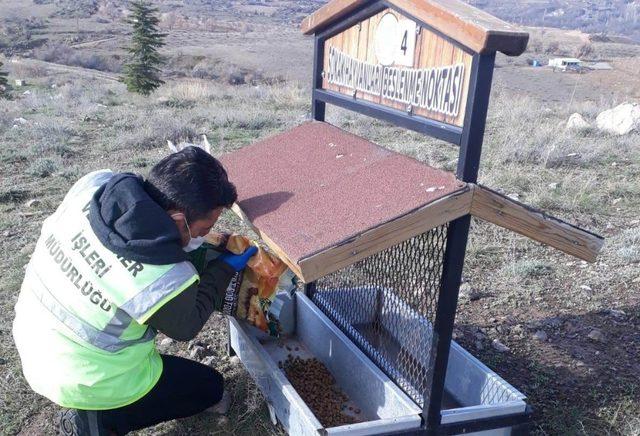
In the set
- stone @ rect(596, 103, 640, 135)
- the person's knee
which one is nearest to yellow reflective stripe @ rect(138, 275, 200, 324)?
the person's knee

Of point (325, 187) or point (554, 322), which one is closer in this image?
point (325, 187)

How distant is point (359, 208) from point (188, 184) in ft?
2.02

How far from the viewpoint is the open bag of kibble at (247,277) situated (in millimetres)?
2543

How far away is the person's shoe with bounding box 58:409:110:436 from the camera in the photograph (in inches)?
92.7

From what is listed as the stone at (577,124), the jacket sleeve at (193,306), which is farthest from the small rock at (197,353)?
the stone at (577,124)

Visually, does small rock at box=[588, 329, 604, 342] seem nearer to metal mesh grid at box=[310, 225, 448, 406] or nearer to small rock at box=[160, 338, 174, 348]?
metal mesh grid at box=[310, 225, 448, 406]

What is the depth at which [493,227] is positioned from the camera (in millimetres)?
5195

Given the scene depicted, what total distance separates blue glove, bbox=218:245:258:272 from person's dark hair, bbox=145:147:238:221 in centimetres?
35

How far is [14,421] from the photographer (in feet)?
9.34

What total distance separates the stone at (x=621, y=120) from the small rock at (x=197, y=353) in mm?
8011

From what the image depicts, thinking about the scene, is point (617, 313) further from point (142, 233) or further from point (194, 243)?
point (142, 233)

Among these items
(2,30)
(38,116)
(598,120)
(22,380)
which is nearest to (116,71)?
(2,30)

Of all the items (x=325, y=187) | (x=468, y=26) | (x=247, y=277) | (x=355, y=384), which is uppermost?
(x=468, y=26)

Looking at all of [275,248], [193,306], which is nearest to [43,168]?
[193,306]
